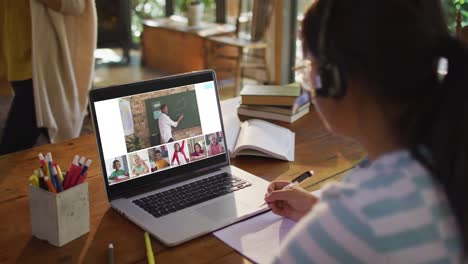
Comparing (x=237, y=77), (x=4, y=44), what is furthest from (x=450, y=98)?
(x=237, y=77)

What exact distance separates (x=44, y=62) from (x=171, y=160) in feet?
4.65

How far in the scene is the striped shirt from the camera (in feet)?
2.32

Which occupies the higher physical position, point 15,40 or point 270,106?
point 15,40

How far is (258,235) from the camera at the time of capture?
46.4 inches

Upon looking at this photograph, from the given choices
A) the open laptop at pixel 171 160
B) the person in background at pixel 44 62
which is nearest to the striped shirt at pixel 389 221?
the open laptop at pixel 171 160

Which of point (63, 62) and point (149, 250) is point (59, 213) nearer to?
point (149, 250)

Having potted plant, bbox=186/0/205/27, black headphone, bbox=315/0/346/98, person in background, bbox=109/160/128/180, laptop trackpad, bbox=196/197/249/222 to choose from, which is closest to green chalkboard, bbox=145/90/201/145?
person in background, bbox=109/160/128/180

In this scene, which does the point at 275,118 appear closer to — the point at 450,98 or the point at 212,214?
the point at 212,214

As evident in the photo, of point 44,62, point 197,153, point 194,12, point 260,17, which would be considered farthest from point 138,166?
point 194,12

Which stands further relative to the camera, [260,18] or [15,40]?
[260,18]

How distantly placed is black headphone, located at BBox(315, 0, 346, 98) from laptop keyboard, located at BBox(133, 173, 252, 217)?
0.58m

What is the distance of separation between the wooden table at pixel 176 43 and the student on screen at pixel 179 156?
12.3 feet

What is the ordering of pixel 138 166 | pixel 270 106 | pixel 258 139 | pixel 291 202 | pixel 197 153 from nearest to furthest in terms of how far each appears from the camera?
1. pixel 291 202
2. pixel 138 166
3. pixel 197 153
4. pixel 258 139
5. pixel 270 106

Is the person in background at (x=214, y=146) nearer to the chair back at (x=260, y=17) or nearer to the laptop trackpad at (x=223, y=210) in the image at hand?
the laptop trackpad at (x=223, y=210)
